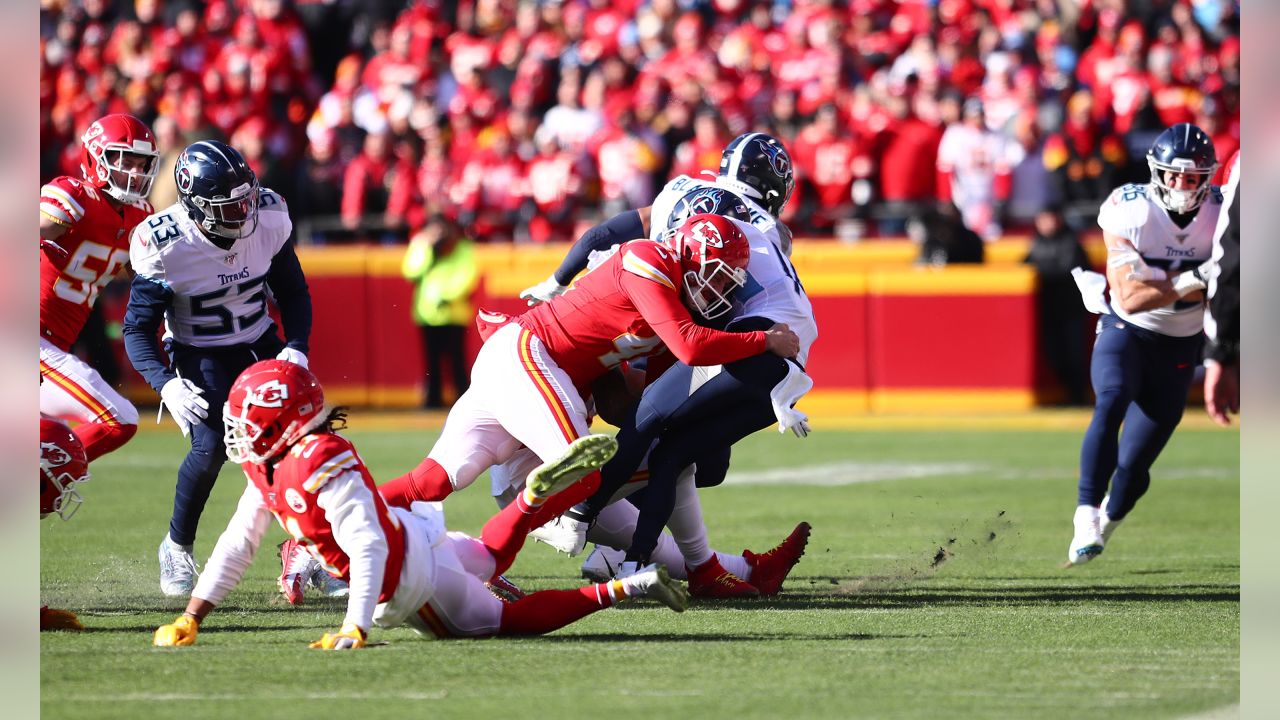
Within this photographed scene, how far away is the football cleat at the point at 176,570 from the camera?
692 cm

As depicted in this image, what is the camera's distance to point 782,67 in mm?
16578

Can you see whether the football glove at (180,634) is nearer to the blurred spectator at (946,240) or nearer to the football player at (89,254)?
the football player at (89,254)

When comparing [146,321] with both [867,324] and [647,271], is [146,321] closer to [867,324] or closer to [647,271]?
[647,271]

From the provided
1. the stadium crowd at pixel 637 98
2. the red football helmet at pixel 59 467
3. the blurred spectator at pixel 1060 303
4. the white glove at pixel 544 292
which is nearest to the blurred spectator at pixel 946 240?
the stadium crowd at pixel 637 98

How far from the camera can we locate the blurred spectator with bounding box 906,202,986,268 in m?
14.3

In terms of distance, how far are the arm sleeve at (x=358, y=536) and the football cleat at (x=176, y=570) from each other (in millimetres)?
1944

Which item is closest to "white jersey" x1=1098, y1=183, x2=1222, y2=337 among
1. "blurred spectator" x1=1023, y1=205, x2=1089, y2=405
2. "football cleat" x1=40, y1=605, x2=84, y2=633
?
"football cleat" x1=40, y1=605, x2=84, y2=633

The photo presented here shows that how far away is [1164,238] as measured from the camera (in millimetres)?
7883

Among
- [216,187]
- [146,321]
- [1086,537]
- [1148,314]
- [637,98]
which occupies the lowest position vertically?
[1086,537]

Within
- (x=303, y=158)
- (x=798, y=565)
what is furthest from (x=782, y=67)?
(x=798, y=565)

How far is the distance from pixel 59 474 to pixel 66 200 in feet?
4.90

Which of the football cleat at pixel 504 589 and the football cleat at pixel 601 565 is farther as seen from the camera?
the football cleat at pixel 601 565

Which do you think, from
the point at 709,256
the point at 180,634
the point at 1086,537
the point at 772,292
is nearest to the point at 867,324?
the point at 1086,537
